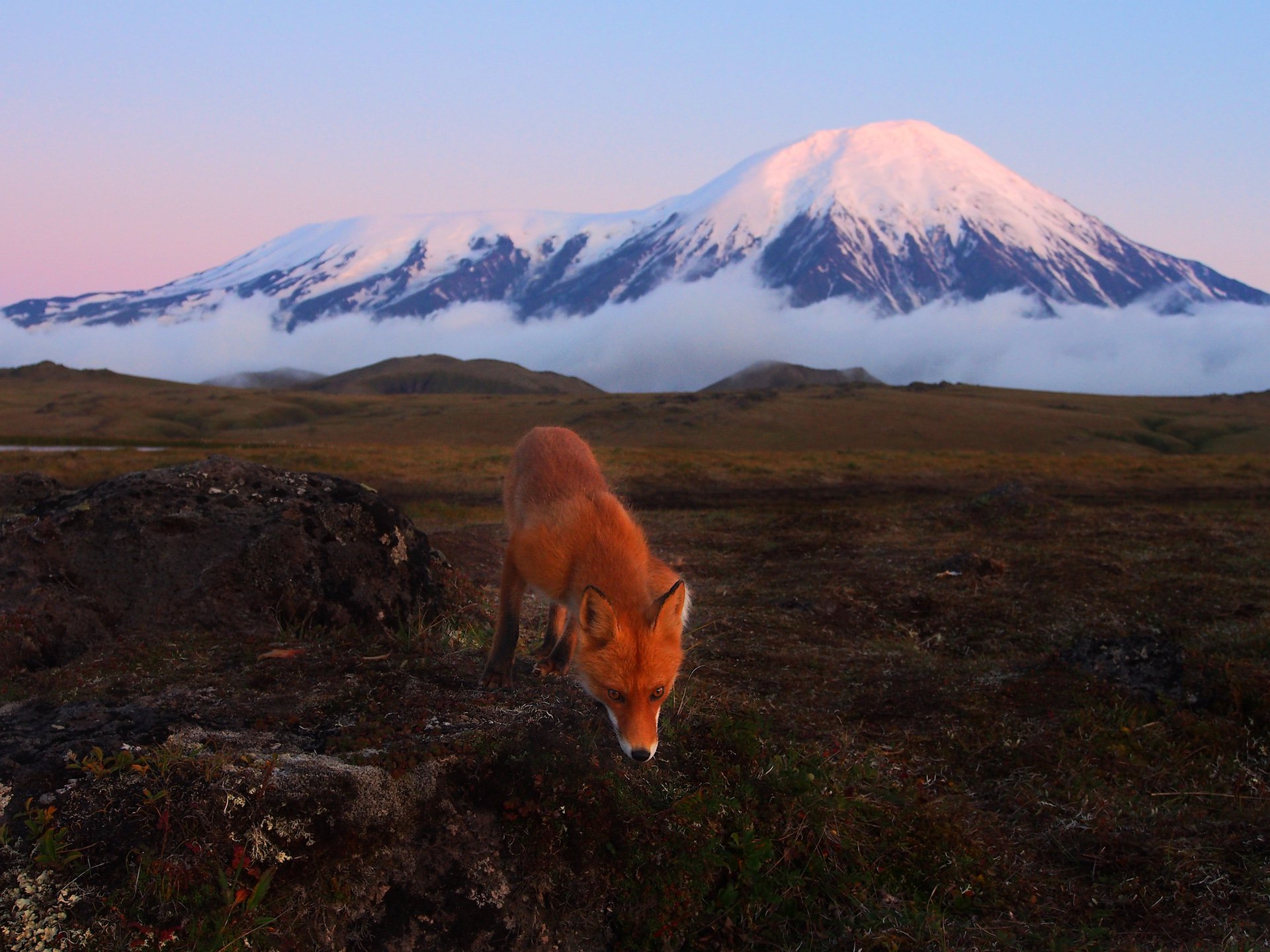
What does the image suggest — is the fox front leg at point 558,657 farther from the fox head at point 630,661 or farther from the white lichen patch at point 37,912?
the white lichen patch at point 37,912

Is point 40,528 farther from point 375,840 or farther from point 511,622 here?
point 375,840

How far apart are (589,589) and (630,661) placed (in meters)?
0.52

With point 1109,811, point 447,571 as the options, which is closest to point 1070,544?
point 1109,811

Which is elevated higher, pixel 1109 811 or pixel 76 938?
pixel 76 938

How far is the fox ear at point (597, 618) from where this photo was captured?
4969 millimetres

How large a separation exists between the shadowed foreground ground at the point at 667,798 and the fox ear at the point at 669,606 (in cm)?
110

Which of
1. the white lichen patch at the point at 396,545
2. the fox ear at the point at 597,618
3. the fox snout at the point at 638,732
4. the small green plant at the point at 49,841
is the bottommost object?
the small green plant at the point at 49,841

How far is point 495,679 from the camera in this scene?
6801 mm

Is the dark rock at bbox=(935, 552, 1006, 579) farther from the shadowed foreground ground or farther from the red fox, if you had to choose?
the red fox

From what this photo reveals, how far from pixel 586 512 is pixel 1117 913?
4608 millimetres

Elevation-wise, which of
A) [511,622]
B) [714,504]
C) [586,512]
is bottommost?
[714,504]

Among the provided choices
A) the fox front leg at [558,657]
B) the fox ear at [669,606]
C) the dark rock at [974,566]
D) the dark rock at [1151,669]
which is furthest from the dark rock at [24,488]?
the dark rock at [1151,669]

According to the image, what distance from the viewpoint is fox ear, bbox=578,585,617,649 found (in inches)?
196

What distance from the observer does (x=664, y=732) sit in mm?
5918
